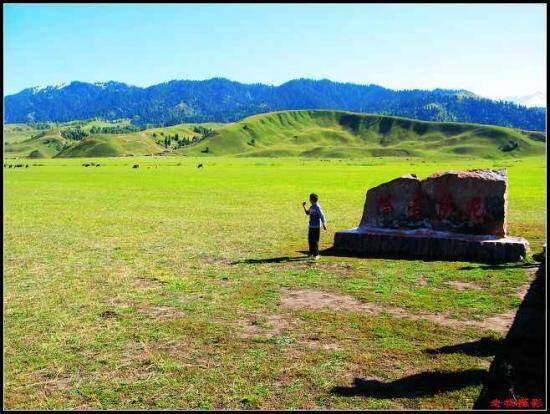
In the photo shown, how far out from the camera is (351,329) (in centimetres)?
1121

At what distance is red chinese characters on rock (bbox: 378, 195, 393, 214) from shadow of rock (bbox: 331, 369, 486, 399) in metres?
11.5

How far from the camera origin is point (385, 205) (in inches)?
789

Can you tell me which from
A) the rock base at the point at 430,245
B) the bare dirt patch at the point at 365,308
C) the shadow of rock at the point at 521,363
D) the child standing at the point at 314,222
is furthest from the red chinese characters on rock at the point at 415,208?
the shadow of rock at the point at 521,363

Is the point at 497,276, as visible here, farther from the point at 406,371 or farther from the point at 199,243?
the point at 199,243

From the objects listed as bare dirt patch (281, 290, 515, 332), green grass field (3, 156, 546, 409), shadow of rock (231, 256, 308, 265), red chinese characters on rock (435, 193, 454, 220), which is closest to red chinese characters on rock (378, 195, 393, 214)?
red chinese characters on rock (435, 193, 454, 220)

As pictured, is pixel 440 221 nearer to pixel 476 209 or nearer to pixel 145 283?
pixel 476 209

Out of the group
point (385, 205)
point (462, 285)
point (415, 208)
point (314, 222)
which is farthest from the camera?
point (385, 205)

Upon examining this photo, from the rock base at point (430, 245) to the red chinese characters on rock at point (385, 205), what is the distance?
0.73m

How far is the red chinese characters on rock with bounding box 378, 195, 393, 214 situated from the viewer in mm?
19969

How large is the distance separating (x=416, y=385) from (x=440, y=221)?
11.8m

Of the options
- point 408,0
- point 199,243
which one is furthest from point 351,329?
point 199,243

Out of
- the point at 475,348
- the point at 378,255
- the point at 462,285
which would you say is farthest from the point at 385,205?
the point at 475,348

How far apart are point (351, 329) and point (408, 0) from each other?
7483 millimetres

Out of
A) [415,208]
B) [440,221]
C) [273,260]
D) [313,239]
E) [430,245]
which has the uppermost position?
[415,208]
